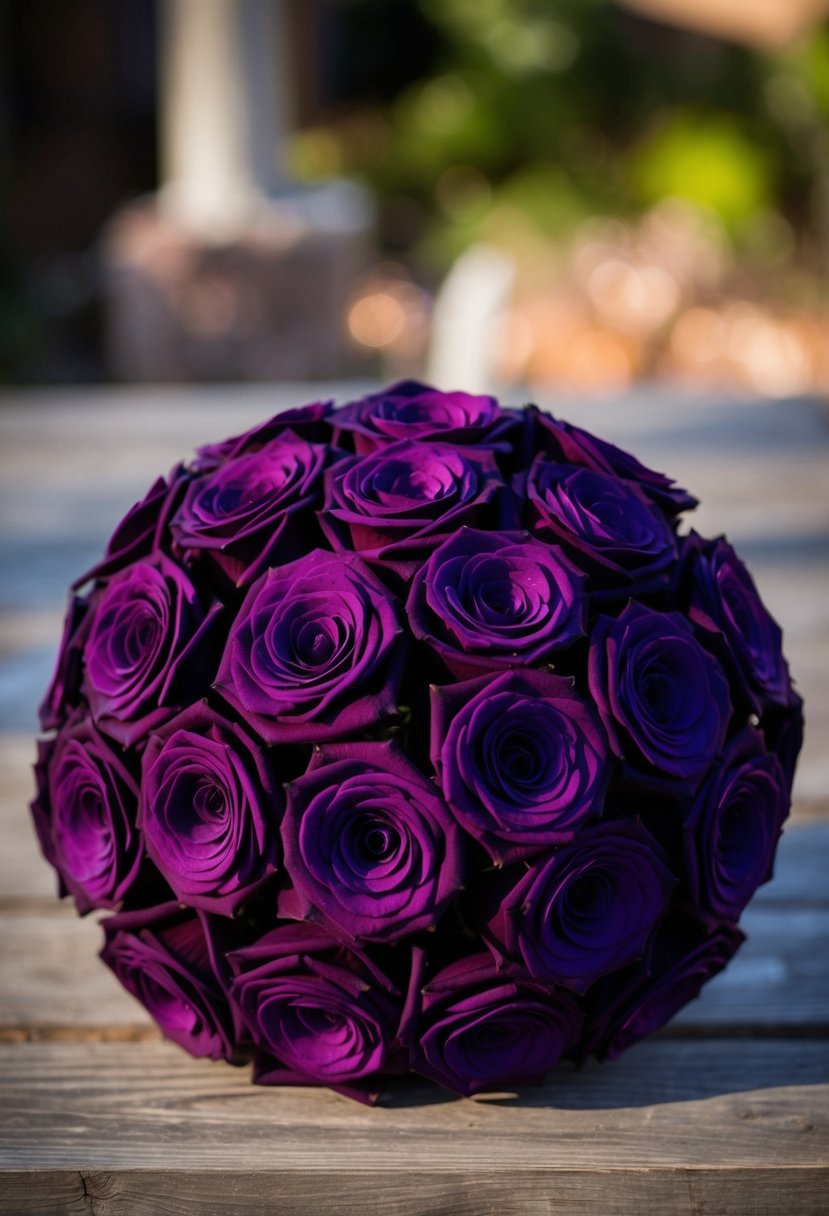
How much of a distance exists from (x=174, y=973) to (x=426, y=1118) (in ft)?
0.68

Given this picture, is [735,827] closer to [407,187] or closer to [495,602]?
[495,602]

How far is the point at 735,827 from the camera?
909mm

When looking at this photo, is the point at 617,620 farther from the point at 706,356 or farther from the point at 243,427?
the point at 706,356

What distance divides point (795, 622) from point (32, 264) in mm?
9297

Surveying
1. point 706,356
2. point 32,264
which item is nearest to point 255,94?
point 706,356

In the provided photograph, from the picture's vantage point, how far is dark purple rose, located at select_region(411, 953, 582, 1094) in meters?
0.82

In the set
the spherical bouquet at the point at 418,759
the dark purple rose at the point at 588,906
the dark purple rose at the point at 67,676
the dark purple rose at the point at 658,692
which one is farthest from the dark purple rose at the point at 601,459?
the dark purple rose at the point at 67,676

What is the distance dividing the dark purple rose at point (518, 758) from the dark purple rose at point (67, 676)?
0.33 m

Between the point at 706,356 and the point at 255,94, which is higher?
the point at 255,94

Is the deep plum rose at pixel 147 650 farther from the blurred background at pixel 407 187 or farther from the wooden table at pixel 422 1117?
the blurred background at pixel 407 187

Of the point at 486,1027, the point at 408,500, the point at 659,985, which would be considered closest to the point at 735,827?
the point at 659,985

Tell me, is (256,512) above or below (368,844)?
above

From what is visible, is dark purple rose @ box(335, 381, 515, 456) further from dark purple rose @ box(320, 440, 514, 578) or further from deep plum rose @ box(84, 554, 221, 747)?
deep plum rose @ box(84, 554, 221, 747)

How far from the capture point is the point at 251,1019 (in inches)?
34.6
